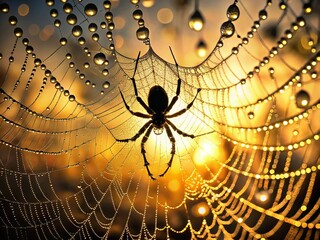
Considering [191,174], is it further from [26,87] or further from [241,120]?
[26,87]

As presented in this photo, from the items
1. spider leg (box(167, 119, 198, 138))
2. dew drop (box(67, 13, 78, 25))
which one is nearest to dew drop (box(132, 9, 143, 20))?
dew drop (box(67, 13, 78, 25))

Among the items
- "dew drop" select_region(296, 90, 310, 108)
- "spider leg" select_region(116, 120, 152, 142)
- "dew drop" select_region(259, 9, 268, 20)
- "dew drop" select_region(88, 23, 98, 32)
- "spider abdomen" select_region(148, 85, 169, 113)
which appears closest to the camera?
"dew drop" select_region(296, 90, 310, 108)

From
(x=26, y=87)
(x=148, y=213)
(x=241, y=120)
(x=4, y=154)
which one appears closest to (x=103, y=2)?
(x=26, y=87)

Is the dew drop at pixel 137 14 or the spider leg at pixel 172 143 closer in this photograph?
the dew drop at pixel 137 14

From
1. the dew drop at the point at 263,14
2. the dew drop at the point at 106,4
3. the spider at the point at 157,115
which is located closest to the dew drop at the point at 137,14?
the dew drop at the point at 106,4

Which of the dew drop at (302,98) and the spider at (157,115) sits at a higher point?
the spider at (157,115)

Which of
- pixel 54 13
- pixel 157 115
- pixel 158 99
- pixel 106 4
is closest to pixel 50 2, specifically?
pixel 54 13

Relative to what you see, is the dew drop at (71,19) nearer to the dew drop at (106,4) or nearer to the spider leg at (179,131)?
the dew drop at (106,4)

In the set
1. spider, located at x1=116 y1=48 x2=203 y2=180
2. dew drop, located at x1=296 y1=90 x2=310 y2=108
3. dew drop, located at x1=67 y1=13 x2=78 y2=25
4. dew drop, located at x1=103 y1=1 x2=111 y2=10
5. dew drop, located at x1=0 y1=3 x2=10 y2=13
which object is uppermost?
spider, located at x1=116 y1=48 x2=203 y2=180

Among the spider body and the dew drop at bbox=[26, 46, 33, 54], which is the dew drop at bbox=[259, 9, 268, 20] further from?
the spider body

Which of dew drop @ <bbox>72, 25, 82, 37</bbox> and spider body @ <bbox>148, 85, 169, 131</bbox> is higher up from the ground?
spider body @ <bbox>148, 85, 169, 131</bbox>
